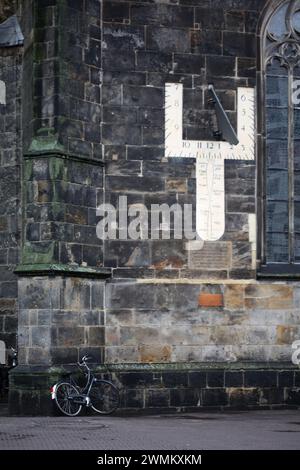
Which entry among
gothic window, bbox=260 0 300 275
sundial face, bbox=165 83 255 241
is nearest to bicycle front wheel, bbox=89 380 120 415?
sundial face, bbox=165 83 255 241

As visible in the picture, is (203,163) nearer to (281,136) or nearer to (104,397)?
(281,136)

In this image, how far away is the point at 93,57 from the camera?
17969mm

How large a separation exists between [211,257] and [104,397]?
120 inches

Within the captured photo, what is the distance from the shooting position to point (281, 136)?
19.1 metres

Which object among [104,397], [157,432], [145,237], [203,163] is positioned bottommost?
[157,432]

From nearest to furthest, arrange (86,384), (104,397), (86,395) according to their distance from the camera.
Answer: (86,395)
(86,384)
(104,397)

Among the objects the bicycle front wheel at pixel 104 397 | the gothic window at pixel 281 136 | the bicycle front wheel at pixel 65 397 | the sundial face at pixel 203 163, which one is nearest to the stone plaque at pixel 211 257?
the sundial face at pixel 203 163

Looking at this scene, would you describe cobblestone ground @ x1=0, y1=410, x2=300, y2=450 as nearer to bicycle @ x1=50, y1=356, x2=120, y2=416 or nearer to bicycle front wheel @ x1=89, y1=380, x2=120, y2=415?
bicycle @ x1=50, y1=356, x2=120, y2=416

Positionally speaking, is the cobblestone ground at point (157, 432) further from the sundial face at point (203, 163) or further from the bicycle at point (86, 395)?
the sundial face at point (203, 163)

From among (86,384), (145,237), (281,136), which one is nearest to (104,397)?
(86,384)

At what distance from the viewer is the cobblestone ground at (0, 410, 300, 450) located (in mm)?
12539

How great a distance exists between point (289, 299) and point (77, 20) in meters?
6.03

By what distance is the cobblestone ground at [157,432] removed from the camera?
12.5 m
